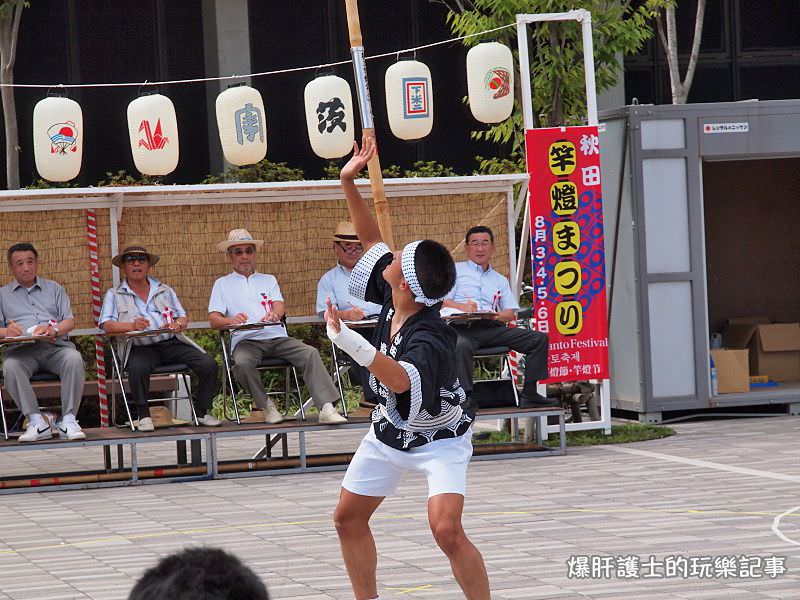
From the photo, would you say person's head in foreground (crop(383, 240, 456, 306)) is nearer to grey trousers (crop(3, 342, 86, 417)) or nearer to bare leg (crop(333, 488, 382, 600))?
bare leg (crop(333, 488, 382, 600))

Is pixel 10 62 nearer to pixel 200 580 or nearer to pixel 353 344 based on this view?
pixel 353 344

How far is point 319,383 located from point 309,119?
2.47 metres

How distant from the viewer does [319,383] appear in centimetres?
1146

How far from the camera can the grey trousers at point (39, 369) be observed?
35.4 ft

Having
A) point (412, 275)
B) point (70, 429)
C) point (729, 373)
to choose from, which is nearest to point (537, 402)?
point (729, 373)

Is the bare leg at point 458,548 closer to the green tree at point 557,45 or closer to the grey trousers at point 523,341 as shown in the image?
the grey trousers at point 523,341

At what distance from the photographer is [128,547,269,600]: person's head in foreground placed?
7.75ft

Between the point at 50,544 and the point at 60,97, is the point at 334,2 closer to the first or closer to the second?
the point at 60,97

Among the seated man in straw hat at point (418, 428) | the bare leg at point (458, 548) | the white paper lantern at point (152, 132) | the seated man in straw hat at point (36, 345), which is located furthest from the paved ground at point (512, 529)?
the white paper lantern at point (152, 132)

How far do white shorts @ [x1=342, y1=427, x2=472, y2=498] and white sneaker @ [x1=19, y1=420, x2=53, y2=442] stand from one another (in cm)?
567

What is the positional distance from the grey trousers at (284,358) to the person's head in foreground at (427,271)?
589cm

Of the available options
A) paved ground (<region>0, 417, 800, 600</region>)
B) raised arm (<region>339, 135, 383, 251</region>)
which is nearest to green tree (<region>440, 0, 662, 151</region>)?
paved ground (<region>0, 417, 800, 600</region>)

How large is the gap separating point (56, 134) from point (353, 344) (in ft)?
24.3

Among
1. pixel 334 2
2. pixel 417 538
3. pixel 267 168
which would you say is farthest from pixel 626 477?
pixel 334 2
